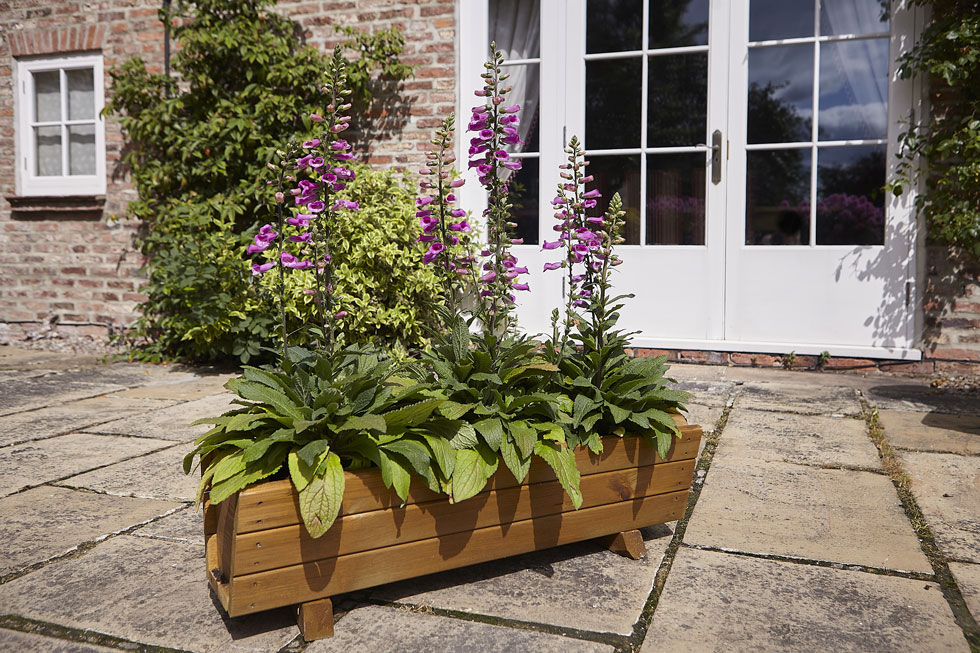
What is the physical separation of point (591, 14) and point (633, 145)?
0.81 meters

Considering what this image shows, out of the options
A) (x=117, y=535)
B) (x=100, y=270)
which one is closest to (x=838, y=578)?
(x=117, y=535)

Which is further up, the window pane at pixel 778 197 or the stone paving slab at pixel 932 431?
the window pane at pixel 778 197

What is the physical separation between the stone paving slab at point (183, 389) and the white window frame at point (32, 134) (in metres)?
1.95

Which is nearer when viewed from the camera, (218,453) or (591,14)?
(218,453)

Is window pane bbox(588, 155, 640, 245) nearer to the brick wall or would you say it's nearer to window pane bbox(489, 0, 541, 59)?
window pane bbox(489, 0, 541, 59)

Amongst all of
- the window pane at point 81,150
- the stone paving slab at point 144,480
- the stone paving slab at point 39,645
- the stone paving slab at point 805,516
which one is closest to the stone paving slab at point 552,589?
the stone paving slab at point 805,516

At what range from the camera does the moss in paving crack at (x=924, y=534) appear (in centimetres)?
155

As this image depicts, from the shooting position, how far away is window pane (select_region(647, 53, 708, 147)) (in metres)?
4.51

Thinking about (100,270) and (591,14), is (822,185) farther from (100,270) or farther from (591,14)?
(100,270)

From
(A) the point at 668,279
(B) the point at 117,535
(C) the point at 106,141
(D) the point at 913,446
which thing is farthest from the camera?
(C) the point at 106,141

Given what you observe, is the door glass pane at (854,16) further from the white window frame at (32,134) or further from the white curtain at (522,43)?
the white window frame at (32,134)

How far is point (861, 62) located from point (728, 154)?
0.81m

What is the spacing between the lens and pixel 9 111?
5852 millimetres

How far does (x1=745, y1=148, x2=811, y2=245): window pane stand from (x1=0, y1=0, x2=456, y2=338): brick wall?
6.02 ft
